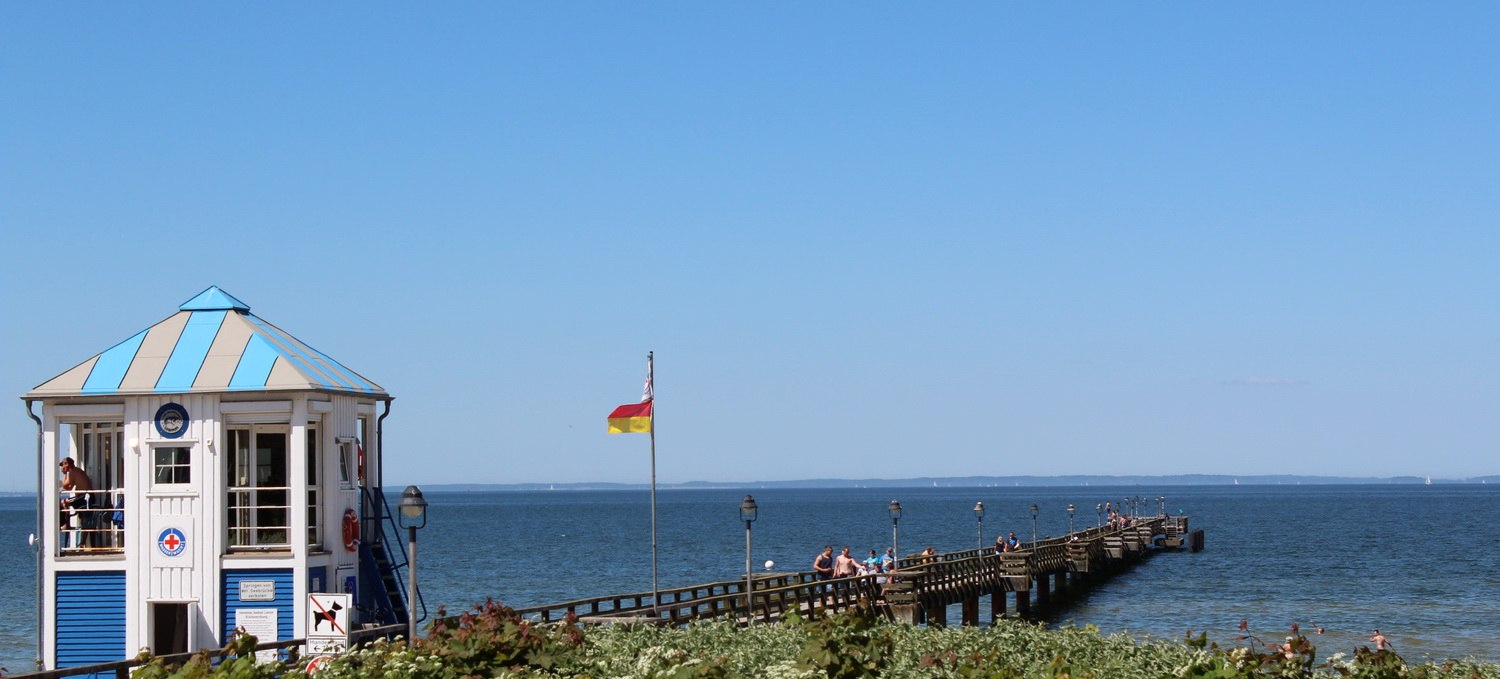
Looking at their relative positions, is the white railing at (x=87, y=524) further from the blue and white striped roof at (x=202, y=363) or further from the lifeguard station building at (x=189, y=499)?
the blue and white striped roof at (x=202, y=363)

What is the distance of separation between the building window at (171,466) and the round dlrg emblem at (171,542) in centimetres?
69

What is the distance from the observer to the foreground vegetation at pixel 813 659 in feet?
44.3

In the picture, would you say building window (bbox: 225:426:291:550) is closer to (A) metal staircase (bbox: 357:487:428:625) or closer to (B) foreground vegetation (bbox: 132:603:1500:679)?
(A) metal staircase (bbox: 357:487:428:625)

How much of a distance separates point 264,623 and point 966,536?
115 metres

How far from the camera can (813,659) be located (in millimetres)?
13445

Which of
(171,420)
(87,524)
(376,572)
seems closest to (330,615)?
(376,572)

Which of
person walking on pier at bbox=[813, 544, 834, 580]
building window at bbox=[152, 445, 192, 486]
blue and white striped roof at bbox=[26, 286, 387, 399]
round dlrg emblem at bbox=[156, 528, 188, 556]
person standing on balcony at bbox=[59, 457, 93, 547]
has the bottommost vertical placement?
person walking on pier at bbox=[813, 544, 834, 580]

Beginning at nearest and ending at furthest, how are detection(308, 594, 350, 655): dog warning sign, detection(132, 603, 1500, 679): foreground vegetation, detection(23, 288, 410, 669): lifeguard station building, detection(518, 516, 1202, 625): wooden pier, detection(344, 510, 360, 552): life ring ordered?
detection(132, 603, 1500, 679): foreground vegetation
detection(308, 594, 350, 655): dog warning sign
detection(23, 288, 410, 669): lifeguard station building
detection(344, 510, 360, 552): life ring
detection(518, 516, 1202, 625): wooden pier

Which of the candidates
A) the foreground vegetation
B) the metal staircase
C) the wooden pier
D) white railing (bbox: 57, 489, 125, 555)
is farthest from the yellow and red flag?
the foreground vegetation

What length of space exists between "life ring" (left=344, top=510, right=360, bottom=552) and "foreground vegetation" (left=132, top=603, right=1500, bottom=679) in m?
6.45

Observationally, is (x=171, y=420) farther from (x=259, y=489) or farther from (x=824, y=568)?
(x=824, y=568)

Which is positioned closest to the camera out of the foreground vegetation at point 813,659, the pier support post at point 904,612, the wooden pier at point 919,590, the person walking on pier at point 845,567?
the foreground vegetation at point 813,659

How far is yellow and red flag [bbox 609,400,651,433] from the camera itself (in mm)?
29578

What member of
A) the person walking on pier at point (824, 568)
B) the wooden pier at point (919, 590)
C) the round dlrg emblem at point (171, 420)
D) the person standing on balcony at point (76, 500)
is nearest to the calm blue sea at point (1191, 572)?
the wooden pier at point (919, 590)
